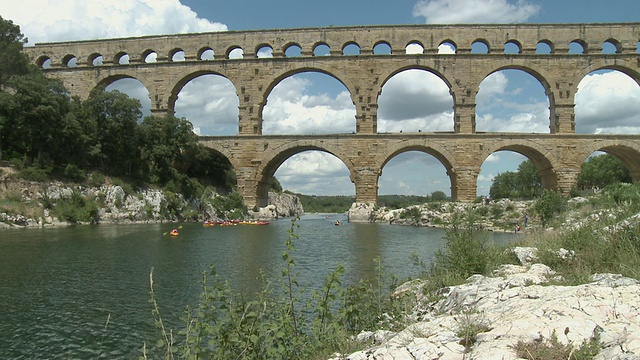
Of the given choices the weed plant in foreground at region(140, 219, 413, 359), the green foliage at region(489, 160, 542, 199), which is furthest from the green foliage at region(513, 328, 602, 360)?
the green foliage at region(489, 160, 542, 199)

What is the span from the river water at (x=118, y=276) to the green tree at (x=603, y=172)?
41325 mm

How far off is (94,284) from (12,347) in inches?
130

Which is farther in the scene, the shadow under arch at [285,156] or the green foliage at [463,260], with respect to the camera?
the shadow under arch at [285,156]

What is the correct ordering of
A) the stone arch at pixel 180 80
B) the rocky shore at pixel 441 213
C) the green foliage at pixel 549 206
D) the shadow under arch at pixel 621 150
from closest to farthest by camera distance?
1. the green foliage at pixel 549 206
2. the rocky shore at pixel 441 213
3. the shadow under arch at pixel 621 150
4. the stone arch at pixel 180 80

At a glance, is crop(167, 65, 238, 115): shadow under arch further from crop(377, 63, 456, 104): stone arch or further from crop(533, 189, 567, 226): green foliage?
crop(533, 189, 567, 226): green foliage

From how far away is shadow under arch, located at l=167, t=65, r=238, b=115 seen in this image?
3250 cm

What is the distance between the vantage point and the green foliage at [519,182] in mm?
64438

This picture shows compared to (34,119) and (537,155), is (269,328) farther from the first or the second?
(537,155)

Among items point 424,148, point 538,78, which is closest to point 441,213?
point 424,148

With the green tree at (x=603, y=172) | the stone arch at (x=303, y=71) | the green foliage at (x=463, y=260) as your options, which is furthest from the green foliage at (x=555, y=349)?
the green tree at (x=603, y=172)

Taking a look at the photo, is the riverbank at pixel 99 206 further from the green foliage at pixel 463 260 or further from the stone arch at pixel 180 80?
the green foliage at pixel 463 260

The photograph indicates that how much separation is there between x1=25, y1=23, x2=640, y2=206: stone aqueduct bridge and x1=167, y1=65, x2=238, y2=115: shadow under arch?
0.10 meters

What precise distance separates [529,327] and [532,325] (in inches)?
1.7

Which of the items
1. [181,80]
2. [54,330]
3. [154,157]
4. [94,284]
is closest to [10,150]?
[154,157]
